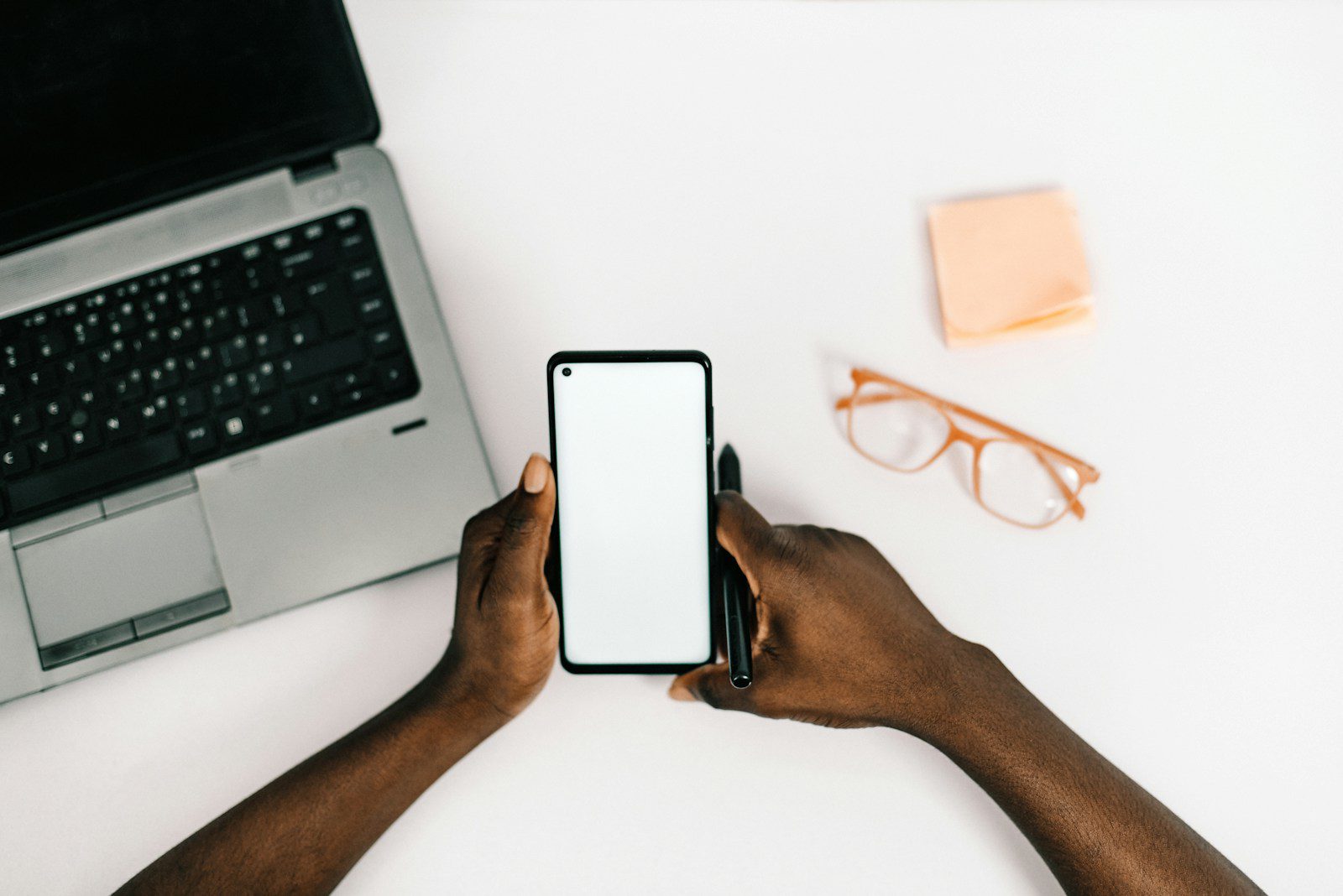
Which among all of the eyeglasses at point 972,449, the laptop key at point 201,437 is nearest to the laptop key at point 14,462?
the laptop key at point 201,437

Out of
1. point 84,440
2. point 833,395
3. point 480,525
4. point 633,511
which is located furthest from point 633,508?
point 84,440

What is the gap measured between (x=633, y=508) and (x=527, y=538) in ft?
0.25

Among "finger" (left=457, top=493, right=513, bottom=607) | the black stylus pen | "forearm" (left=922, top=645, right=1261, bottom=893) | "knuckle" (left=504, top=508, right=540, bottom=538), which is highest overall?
"knuckle" (left=504, top=508, right=540, bottom=538)

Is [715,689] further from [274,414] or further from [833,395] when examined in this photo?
[274,414]

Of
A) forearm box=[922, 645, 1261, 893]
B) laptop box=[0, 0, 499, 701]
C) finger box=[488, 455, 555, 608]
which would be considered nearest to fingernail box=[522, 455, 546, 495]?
finger box=[488, 455, 555, 608]

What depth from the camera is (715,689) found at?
24.1 inches

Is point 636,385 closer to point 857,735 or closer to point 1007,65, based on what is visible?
point 857,735

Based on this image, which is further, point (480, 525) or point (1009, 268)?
point (1009, 268)

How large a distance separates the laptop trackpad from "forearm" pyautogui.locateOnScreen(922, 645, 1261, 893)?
55 cm

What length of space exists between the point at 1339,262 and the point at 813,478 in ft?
1.52

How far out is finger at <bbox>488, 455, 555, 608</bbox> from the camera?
53 centimetres

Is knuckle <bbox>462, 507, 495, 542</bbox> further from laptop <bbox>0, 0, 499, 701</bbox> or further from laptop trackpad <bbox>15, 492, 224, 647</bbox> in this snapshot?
laptop trackpad <bbox>15, 492, 224, 647</bbox>

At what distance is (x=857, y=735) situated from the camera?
0.66 metres

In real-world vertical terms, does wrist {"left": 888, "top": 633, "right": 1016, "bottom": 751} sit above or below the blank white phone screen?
below
